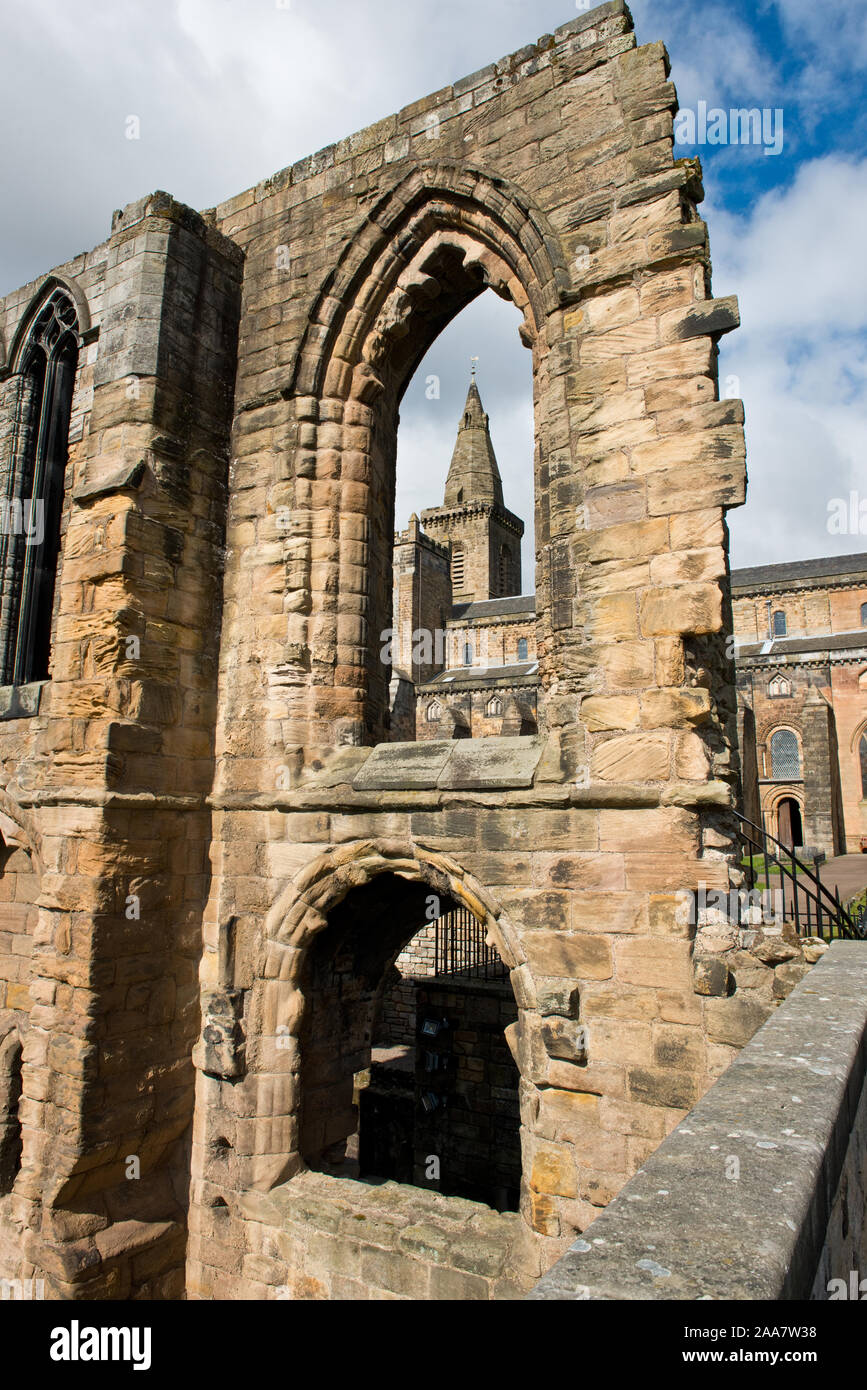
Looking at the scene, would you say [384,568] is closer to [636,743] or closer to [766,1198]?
[636,743]

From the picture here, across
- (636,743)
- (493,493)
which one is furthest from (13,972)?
(493,493)

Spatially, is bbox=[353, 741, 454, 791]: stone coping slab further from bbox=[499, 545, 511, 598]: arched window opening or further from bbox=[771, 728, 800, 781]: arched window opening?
bbox=[499, 545, 511, 598]: arched window opening

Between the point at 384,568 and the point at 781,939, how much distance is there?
3.73 metres

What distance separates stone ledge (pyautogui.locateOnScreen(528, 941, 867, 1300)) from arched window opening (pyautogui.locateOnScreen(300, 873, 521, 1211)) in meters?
3.55

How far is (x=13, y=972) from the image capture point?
275 inches

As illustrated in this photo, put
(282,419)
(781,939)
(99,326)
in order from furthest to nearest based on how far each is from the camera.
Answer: (99,326)
(282,419)
(781,939)

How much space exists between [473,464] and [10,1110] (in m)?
52.2

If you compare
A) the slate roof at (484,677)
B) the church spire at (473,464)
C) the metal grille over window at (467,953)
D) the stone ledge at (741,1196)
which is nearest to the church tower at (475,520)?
the church spire at (473,464)

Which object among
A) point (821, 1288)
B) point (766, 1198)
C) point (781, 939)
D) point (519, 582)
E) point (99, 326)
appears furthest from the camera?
point (519, 582)

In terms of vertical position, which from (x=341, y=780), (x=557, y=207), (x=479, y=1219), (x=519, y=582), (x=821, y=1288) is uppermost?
(x=519, y=582)

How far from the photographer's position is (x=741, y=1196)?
178 centimetres

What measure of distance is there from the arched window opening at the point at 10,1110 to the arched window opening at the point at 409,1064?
245 cm

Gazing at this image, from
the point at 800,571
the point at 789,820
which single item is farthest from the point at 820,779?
the point at 800,571

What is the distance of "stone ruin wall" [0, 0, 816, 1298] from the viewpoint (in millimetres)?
4441
